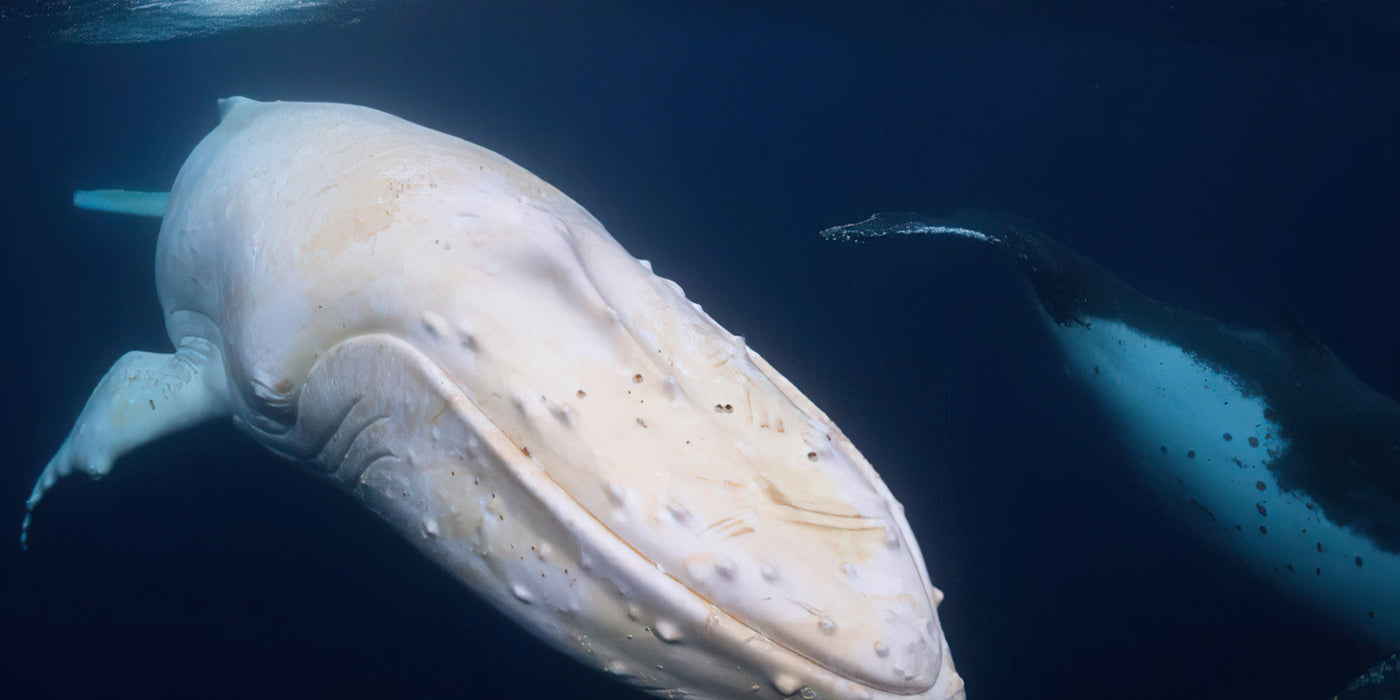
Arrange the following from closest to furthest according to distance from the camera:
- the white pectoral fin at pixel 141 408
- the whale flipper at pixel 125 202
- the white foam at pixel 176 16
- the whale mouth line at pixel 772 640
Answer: the whale mouth line at pixel 772 640 → the white pectoral fin at pixel 141 408 → the whale flipper at pixel 125 202 → the white foam at pixel 176 16

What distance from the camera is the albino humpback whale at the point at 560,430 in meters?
1.92

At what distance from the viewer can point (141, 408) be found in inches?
159

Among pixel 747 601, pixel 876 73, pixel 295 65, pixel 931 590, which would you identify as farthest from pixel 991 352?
pixel 876 73

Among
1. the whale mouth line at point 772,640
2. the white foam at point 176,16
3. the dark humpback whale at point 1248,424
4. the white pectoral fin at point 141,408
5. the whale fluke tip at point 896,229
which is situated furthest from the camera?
the white foam at point 176,16

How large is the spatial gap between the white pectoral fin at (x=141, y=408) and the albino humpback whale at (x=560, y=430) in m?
0.87

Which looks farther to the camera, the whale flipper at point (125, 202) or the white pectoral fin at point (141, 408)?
the whale flipper at point (125, 202)

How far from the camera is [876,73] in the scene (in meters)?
33.7

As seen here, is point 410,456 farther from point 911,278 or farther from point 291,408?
point 911,278

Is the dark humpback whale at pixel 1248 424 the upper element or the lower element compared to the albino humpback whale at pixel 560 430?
lower

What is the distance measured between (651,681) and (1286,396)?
5.78 metres

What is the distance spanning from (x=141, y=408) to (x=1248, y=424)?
7.97 metres

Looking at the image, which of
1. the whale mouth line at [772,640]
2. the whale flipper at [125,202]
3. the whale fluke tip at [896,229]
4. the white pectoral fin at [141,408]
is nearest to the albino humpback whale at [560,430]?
the whale mouth line at [772,640]

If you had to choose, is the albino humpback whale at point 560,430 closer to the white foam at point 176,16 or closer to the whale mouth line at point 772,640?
the whale mouth line at point 772,640

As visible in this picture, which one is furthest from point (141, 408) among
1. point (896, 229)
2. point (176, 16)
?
point (176, 16)
